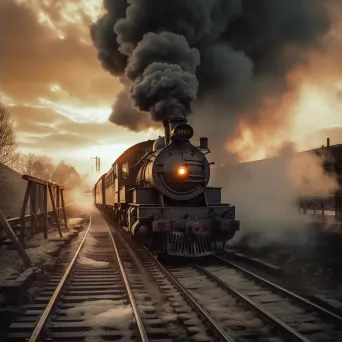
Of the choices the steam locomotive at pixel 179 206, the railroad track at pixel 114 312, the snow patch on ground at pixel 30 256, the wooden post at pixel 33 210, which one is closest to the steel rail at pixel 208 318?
the railroad track at pixel 114 312

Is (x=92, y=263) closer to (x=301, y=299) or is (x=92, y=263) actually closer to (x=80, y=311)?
(x=80, y=311)

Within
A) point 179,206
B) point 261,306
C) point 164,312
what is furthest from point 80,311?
point 179,206

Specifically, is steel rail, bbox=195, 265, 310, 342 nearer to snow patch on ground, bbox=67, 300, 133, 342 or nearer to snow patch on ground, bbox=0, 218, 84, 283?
snow patch on ground, bbox=67, 300, 133, 342

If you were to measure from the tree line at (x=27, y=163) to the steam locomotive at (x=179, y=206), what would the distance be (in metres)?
31.1

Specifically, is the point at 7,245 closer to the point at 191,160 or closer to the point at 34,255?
the point at 34,255

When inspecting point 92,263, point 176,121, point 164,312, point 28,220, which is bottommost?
point 164,312

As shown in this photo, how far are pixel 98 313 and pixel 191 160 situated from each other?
5010mm

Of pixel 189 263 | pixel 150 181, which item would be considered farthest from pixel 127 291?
pixel 150 181

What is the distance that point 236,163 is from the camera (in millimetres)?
21750

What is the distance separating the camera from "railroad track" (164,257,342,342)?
4.70m

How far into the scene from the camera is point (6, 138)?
125 feet

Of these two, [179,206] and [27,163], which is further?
[27,163]

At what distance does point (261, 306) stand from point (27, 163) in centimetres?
8443

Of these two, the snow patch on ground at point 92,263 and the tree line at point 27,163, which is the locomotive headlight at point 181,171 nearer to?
the snow patch on ground at point 92,263
